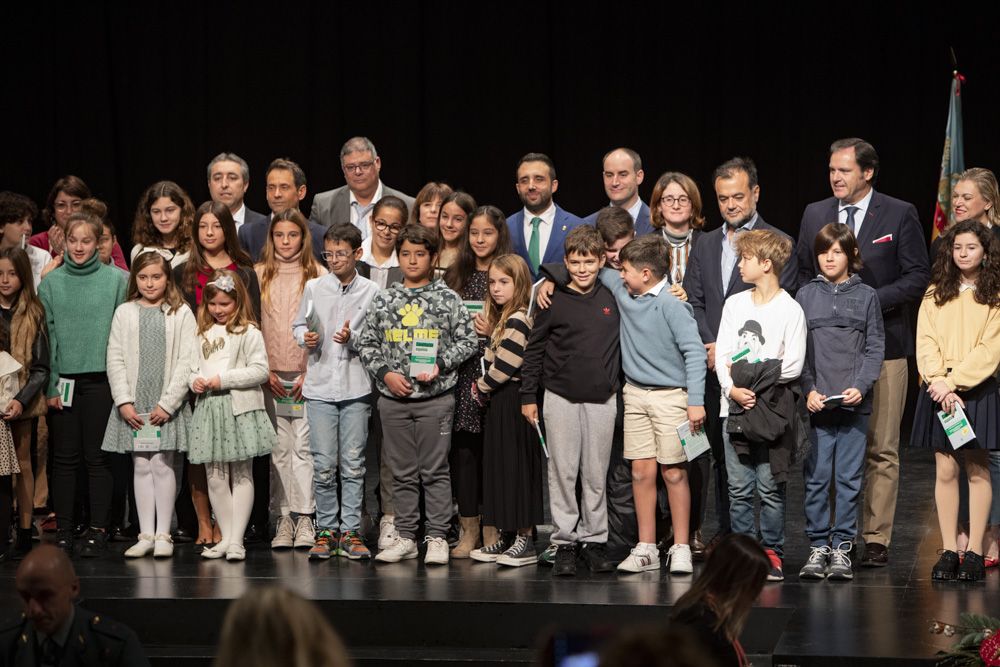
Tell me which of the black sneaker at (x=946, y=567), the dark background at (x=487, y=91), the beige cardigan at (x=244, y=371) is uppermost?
the dark background at (x=487, y=91)

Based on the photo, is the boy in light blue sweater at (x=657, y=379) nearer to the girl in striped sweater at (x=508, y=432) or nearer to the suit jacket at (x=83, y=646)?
the girl in striped sweater at (x=508, y=432)

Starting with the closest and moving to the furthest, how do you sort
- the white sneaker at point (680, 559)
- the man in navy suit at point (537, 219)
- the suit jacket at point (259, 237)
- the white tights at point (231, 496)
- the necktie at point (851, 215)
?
1. the white sneaker at point (680, 559)
2. the necktie at point (851, 215)
3. the white tights at point (231, 496)
4. the man in navy suit at point (537, 219)
5. the suit jacket at point (259, 237)

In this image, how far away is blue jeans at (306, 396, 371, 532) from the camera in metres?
5.52

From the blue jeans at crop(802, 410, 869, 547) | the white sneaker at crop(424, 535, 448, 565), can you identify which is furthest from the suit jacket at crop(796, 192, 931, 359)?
the white sneaker at crop(424, 535, 448, 565)

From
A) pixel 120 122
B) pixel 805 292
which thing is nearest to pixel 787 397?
pixel 805 292

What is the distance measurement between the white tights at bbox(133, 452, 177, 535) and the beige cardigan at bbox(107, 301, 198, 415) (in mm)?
225

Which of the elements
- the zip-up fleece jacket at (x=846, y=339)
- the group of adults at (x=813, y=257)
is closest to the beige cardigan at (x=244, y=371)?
the group of adults at (x=813, y=257)

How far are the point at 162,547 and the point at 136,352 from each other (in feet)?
2.63

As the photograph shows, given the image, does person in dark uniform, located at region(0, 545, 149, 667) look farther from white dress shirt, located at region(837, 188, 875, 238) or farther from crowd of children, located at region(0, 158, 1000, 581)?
white dress shirt, located at region(837, 188, 875, 238)

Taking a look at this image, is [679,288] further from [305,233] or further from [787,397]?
[305,233]

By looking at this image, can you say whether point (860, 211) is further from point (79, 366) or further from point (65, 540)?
point (65, 540)

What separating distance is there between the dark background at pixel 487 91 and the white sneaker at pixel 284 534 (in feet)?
12.3

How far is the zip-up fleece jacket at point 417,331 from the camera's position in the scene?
5.32m

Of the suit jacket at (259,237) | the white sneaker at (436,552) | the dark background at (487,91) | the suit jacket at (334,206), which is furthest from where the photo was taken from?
the dark background at (487,91)
